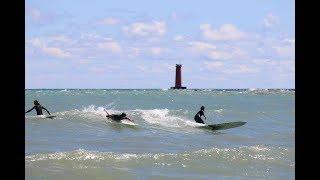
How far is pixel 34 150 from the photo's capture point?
1652 cm

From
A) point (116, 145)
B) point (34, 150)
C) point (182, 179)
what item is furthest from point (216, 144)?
point (182, 179)

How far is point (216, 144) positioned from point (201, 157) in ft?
18.6
